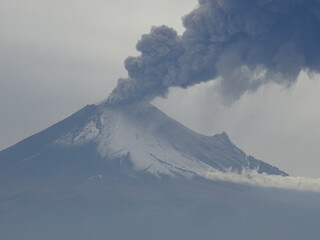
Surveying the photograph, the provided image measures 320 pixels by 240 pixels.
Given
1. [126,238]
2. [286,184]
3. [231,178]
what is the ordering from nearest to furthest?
[126,238] < [231,178] < [286,184]

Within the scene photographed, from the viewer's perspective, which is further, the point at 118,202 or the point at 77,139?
the point at 77,139

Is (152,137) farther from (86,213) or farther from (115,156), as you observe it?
(86,213)

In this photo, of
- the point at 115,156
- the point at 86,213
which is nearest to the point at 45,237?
the point at 86,213
